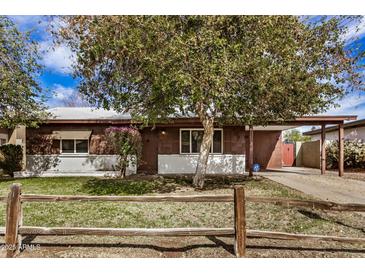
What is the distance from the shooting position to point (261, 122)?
8.90 m

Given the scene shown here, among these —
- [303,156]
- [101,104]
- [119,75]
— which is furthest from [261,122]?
[303,156]

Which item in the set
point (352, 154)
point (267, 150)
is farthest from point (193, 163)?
point (352, 154)

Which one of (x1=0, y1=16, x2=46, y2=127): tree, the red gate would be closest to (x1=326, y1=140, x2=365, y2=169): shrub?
the red gate

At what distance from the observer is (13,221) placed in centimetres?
394

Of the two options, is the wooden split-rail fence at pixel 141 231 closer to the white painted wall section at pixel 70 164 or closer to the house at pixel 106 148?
the house at pixel 106 148

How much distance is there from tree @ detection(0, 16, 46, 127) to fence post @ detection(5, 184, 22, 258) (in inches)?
257

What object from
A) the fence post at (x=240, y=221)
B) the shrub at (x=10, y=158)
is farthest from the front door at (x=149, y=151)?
the fence post at (x=240, y=221)

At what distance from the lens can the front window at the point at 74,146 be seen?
14.0 m

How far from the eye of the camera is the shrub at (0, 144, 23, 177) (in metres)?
12.7

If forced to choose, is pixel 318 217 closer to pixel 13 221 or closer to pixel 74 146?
pixel 13 221

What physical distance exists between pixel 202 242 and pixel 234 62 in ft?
12.7

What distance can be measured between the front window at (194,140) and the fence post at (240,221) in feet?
33.7

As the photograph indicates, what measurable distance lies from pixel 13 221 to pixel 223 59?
4.96m

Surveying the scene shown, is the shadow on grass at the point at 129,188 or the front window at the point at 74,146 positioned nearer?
the shadow on grass at the point at 129,188
